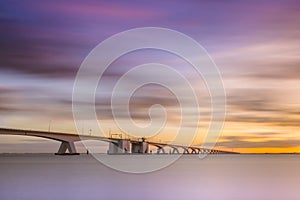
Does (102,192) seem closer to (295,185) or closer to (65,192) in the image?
(65,192)

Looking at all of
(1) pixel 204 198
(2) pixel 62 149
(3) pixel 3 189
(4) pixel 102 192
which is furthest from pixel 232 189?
(2) pixel 62 149

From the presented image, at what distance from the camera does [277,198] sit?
50.8 metres

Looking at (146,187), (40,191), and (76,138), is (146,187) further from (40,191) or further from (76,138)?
(76,138)

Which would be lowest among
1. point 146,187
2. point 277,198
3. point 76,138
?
point 277,198

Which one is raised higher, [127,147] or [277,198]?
[127,147]

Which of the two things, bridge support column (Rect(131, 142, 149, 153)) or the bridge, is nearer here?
→ the bridge

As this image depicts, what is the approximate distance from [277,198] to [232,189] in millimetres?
8211

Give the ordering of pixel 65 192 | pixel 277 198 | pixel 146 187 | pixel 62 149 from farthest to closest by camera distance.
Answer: pixel 62 149 < pixel 146 187 < pixel 65 192 < pixel 277 198

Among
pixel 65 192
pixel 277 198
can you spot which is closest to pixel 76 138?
pixel 65 192

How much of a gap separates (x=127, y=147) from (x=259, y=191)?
378 ft

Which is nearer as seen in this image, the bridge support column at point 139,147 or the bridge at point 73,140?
the bridge at point 73,140

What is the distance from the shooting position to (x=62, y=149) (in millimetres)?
152750

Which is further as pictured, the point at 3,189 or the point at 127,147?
the point at 127,147

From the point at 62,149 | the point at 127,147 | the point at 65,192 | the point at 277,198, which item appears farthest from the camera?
the point at 127,147
